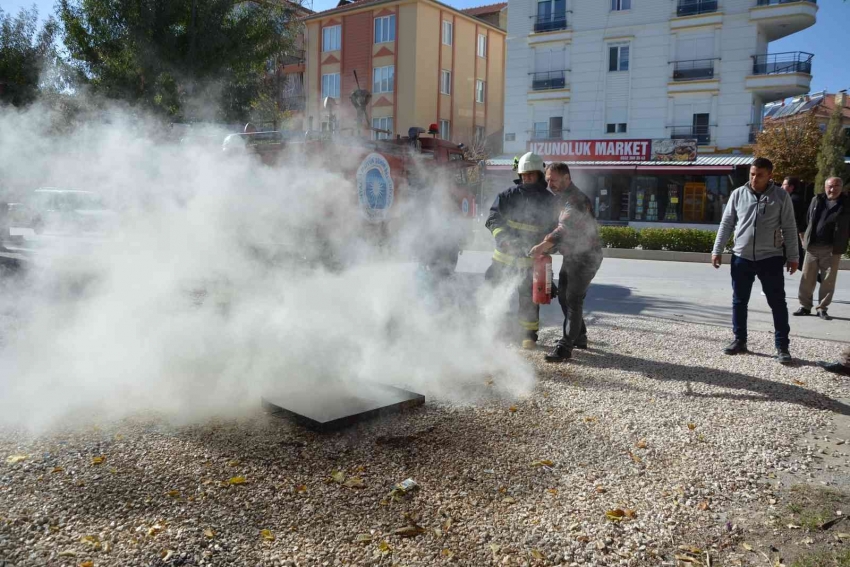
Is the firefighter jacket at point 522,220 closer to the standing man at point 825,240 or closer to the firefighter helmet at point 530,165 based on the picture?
the firefighter helmet at point 530,165

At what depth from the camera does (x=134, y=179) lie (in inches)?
258

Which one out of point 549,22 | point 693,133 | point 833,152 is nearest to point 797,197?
point 833,152

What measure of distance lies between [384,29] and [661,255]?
2282 cm

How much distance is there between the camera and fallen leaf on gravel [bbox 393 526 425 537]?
3002mm

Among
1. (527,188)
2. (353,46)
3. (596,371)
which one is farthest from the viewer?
(353,46)

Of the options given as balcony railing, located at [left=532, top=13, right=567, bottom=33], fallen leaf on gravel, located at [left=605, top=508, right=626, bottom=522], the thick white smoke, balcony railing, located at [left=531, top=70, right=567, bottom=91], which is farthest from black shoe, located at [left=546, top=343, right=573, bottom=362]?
balcony railing, located at [left=532, top=13, right=567, bottom=33]

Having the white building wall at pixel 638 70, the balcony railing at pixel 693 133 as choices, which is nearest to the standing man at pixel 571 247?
the balcony railing at pixel 693 133

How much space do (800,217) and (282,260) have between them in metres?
8.99

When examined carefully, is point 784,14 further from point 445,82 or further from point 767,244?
point 767,244

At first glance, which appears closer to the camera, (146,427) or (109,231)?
(146,427)

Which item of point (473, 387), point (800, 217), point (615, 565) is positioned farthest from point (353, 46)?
point (615, 565)

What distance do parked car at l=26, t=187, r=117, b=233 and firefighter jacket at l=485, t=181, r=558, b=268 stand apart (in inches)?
147

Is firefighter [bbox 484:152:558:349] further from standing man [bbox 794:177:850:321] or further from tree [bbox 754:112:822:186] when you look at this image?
tree [bbox 754:112:822:186]

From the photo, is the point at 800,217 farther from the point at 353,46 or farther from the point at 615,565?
the point at 353,46
